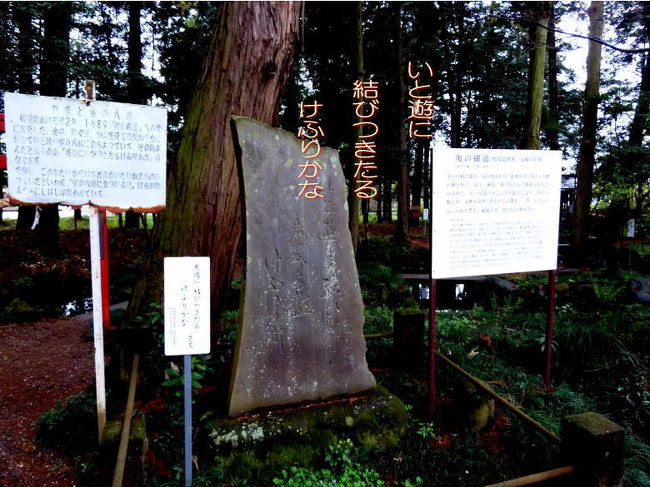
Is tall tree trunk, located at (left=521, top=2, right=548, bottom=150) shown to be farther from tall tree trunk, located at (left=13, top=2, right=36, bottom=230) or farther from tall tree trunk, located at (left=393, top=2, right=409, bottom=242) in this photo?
tall tree trunk, located at (left=13, top=2, right=36, bottom=230)

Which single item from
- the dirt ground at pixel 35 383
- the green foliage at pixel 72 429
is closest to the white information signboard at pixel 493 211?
the green foliage at pixel 72 429

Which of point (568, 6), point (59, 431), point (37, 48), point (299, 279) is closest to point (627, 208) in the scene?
point (568, 6)

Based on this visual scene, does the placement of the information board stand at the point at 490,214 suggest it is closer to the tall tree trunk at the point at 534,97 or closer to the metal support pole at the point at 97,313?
the metal support pole at the point at 97,313

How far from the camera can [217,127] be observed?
4.29 m

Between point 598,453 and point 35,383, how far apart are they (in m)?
5.91

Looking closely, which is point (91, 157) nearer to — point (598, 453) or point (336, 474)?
point (336, 474)

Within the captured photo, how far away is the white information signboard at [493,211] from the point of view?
11.1ft

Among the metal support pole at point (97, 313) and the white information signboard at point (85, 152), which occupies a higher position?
the white information signboard at point (85, 152)

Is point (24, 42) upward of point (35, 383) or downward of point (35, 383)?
upward

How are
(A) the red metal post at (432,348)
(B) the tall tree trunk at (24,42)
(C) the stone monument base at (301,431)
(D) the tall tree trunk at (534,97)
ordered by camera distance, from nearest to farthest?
(C) the stone monument base at (301,431) → (A) the red metal post at (432,348) → (B) the tall tree trunk at (24,42) → (D) the tall tree trunk at (534,97)

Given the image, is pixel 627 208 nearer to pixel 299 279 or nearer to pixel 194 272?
pixel 299 279

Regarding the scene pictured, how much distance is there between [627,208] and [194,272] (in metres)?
12.5

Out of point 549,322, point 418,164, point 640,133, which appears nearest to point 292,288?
point 549,322

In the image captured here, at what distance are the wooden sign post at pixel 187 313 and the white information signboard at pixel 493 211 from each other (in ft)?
6.27
